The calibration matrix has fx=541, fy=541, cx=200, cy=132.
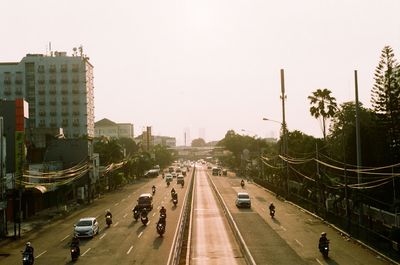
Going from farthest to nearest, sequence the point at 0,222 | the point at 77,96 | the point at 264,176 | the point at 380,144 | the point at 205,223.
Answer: the point at 77,96, the point at 264,176, the point at 380,144, the point at 205,223, the point at 0,222

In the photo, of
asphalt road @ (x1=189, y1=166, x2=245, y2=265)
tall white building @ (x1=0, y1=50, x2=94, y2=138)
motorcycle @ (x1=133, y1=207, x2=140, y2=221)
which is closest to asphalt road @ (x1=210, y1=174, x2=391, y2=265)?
asphalt road @ (x1=189, y1=166, x2=245, y2=265)

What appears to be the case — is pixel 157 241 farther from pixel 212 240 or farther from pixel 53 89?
pixel 53 89

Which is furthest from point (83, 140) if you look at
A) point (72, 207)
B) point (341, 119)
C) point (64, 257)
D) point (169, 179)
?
point (64, 257)

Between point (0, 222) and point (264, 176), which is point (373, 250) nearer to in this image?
point (0, 222)

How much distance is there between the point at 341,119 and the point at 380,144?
770 inches

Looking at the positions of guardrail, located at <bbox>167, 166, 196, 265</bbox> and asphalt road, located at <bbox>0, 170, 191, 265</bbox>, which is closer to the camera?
guardrail, located at <bbox>167, 166, 196, 265</bbox>

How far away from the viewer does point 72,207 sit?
66.6 meters

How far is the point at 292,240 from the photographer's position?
37.4 m

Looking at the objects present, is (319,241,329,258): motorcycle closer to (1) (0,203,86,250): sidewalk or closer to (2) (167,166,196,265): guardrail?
(2) (167,166,196,265): guardrail

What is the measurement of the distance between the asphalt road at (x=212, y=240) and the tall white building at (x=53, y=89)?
81387 millimetres

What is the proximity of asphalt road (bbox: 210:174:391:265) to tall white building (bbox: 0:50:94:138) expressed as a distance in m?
84.4

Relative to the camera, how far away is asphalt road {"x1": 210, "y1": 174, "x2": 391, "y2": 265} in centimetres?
3025

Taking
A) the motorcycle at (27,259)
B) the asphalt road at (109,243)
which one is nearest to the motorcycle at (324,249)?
the asphalt road at (109,243)

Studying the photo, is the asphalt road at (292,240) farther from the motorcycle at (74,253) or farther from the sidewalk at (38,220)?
the sidewalk at (38,220)
